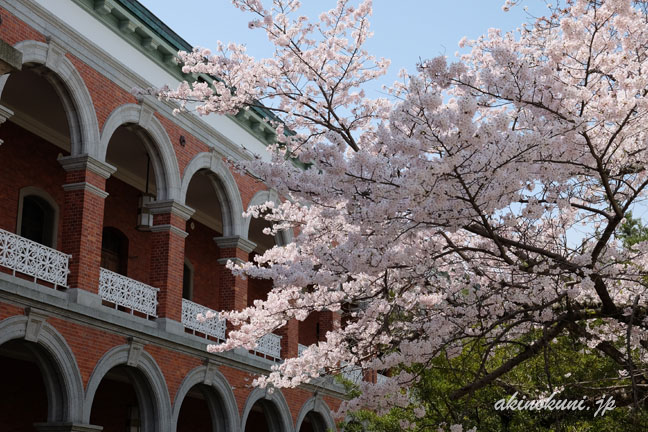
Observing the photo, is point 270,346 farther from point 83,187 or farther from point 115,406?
point 83,187

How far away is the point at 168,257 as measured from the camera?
17.9 metres

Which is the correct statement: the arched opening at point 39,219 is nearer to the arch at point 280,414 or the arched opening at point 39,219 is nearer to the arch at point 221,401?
the arch at point 221,401

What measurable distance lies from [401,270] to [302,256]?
6.50ft

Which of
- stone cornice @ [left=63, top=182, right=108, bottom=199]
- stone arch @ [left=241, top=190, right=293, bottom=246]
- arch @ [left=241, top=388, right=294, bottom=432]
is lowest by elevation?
arch @ [left=241, top=388, right=294, bottom=432]

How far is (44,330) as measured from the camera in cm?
1377

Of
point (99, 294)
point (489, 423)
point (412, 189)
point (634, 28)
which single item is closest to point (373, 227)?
point (412, 189)

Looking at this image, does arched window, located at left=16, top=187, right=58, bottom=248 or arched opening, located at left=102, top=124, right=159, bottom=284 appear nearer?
arched window, located at left=16, top=187, right=58, bottom=248

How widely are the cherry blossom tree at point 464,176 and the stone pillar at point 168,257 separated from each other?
16.5 ft

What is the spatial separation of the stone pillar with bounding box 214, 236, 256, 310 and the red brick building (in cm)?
3

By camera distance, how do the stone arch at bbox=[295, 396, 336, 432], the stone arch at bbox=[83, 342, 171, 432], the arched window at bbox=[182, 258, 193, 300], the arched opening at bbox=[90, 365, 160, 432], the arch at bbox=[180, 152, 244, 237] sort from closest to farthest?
the stone arch at bbox=[83, 342, 171, 432], the arched opening at bbox=[90, 365, 160, 432], the arch at bbox=[180, 152, 244, 237], the stone arch at bbox=[295, 396, 336, 432], the arched window at bbox=[182, 258, 193, 300]

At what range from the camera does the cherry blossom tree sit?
310 inches

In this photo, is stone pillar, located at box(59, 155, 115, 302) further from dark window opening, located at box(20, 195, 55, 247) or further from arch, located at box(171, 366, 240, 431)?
arch, located at box(171, 366, 240, 431)

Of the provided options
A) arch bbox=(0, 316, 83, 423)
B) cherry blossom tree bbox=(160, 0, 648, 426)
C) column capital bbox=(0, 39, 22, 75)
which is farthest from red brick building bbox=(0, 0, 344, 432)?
column capital bbox=(0, 39, 22, 75)

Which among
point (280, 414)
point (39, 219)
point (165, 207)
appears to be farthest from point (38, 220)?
point (280, 414)
